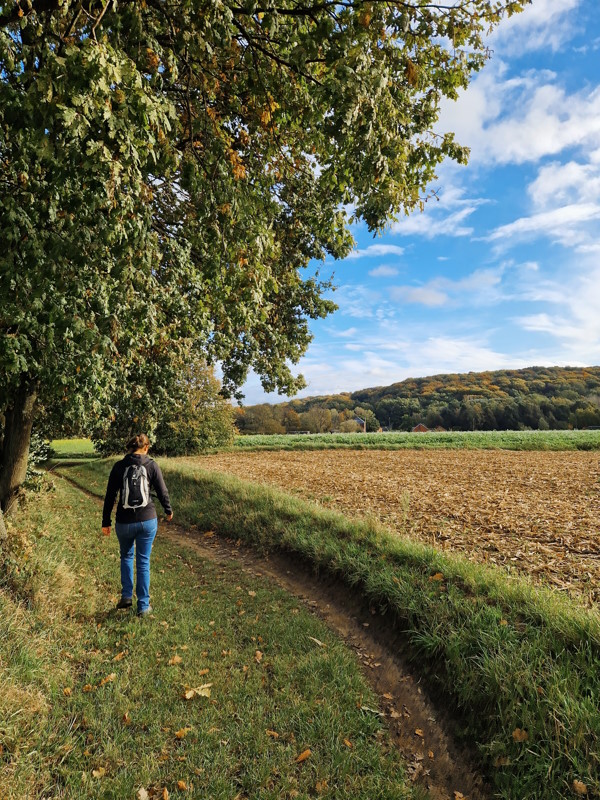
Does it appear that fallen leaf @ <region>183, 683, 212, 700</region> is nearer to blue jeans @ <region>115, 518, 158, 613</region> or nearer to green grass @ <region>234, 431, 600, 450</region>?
blue jeans @ <region>115, 518, 158, 613</region>

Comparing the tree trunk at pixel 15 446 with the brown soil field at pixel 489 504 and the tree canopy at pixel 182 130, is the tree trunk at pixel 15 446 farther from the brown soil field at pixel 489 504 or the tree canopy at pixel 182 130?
the brown soil field at pixel 489 504

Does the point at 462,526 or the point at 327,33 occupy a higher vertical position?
the point at 327,33

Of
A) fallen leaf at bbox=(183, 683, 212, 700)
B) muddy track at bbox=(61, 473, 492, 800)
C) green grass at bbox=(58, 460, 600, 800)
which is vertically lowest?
muddy track at bbox=(61, 473, 492, 800)

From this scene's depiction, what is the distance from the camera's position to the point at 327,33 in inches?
143

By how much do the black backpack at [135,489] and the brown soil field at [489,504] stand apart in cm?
578

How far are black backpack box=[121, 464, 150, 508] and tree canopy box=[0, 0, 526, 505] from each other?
1.78 m

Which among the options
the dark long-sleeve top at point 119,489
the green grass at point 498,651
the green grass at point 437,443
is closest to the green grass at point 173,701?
the green grass at point 498,651

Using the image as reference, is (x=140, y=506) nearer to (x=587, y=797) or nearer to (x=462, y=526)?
(x=587, y=797)

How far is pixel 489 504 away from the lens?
11.9m

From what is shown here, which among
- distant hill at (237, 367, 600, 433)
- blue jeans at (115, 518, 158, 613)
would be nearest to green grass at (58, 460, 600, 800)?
blue jeans at (115, 518, 158, 613)

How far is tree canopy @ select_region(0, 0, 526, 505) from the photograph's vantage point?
3432 millimetres

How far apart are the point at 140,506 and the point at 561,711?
533 cm

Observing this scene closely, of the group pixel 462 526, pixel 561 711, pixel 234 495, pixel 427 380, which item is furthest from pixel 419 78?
A: pixel 427 380

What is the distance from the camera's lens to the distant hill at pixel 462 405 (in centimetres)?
7531
